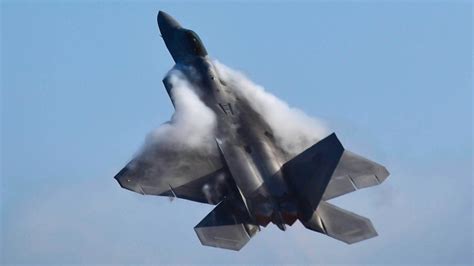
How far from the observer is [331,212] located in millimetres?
32125

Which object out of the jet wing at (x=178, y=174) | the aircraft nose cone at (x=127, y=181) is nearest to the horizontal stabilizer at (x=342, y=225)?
the jet wing at (x=178, y=174)

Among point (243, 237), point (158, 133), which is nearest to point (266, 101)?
point (158, 133)

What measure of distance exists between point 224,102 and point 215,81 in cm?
105

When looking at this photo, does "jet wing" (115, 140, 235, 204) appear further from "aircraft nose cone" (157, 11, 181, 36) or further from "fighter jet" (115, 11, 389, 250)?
"aircraft nose cone" (157, 11, 181, 36)

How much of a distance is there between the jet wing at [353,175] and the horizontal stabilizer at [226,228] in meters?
3.20

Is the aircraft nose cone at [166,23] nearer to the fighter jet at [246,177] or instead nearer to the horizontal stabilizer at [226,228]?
the fighter jet at [246,177]

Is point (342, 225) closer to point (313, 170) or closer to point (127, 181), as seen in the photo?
point (313, 170)

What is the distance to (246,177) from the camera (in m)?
32.1

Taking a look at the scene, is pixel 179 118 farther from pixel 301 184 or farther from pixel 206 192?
pixel 301 184

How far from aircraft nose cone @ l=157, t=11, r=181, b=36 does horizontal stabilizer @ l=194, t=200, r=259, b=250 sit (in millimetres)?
9957

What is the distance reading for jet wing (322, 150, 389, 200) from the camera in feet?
109

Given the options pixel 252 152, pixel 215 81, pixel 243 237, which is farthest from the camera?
pixel 215 81

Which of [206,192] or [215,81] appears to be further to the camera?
[215,81]

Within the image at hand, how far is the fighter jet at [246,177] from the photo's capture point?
102 feet
